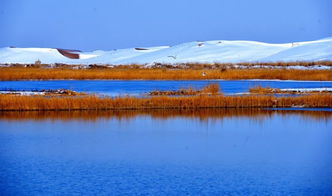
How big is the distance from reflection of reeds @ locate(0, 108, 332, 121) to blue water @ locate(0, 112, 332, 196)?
0.42 metres

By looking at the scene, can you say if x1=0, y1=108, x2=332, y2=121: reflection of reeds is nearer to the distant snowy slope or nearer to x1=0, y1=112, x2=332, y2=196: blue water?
x1=0, y1=112, x2=332, y2=196: blue water

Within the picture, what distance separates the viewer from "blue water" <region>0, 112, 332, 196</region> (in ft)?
32.0

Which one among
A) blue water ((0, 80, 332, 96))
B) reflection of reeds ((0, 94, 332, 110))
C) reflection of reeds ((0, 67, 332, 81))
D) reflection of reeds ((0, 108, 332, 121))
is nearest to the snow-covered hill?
reflection of reeds ((0, 67, 332, 81))

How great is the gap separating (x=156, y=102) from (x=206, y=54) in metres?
32.4

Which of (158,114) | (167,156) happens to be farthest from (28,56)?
(167,156)

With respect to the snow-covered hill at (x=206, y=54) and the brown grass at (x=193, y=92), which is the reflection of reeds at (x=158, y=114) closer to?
the brown grass at (x=193, y=92)

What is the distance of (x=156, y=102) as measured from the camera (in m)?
19.9

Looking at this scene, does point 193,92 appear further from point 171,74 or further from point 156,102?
point 171,74

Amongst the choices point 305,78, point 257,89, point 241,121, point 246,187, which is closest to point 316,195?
point 246,187

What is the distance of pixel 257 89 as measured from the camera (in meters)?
23.0

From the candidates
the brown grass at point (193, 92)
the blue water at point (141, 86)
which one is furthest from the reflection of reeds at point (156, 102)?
the blue water at point (141, 86)

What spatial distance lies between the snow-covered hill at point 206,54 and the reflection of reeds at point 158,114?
22866 millimetres

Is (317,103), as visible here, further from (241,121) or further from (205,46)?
(205,46)

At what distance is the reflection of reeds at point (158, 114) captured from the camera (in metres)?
17.9
